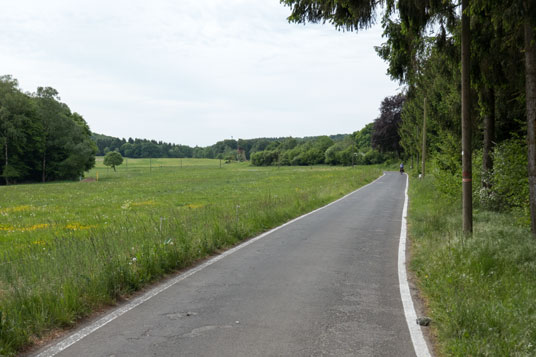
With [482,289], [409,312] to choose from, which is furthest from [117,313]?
[482,289]

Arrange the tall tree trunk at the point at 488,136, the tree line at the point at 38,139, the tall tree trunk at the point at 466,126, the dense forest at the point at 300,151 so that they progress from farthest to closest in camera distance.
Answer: the dense forest at the point at 300,151
the tree line at the point at 38,139
the tall tree trunk at the point at 488,136
the tall tree trunk at the point at 466,126

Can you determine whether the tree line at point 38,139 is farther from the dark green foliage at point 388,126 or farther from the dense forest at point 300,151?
the dark green foliage at point 388,126

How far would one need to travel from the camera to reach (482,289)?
574 cm

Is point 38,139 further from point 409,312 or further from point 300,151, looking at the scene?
point 300,151

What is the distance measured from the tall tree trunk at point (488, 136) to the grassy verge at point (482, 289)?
4650mm

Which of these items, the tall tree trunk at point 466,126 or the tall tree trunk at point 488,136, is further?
the tall tree trunk at point 488,136

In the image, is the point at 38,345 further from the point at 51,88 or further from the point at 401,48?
the point at 51,88

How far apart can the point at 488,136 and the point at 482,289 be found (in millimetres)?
10331

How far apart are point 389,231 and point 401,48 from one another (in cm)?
554

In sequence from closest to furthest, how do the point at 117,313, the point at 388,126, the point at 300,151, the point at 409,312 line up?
the point at 117,313 → the point at 409,312 → the point at 388,126 → the point at 300,151

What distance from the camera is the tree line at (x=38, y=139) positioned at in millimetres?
53844

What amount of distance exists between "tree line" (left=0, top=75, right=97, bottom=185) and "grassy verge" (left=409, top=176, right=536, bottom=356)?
190 feet

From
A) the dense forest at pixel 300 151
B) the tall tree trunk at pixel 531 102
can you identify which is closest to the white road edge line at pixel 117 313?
the tall tree trunk at pixel 531 102

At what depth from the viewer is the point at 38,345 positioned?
4.43 metres
